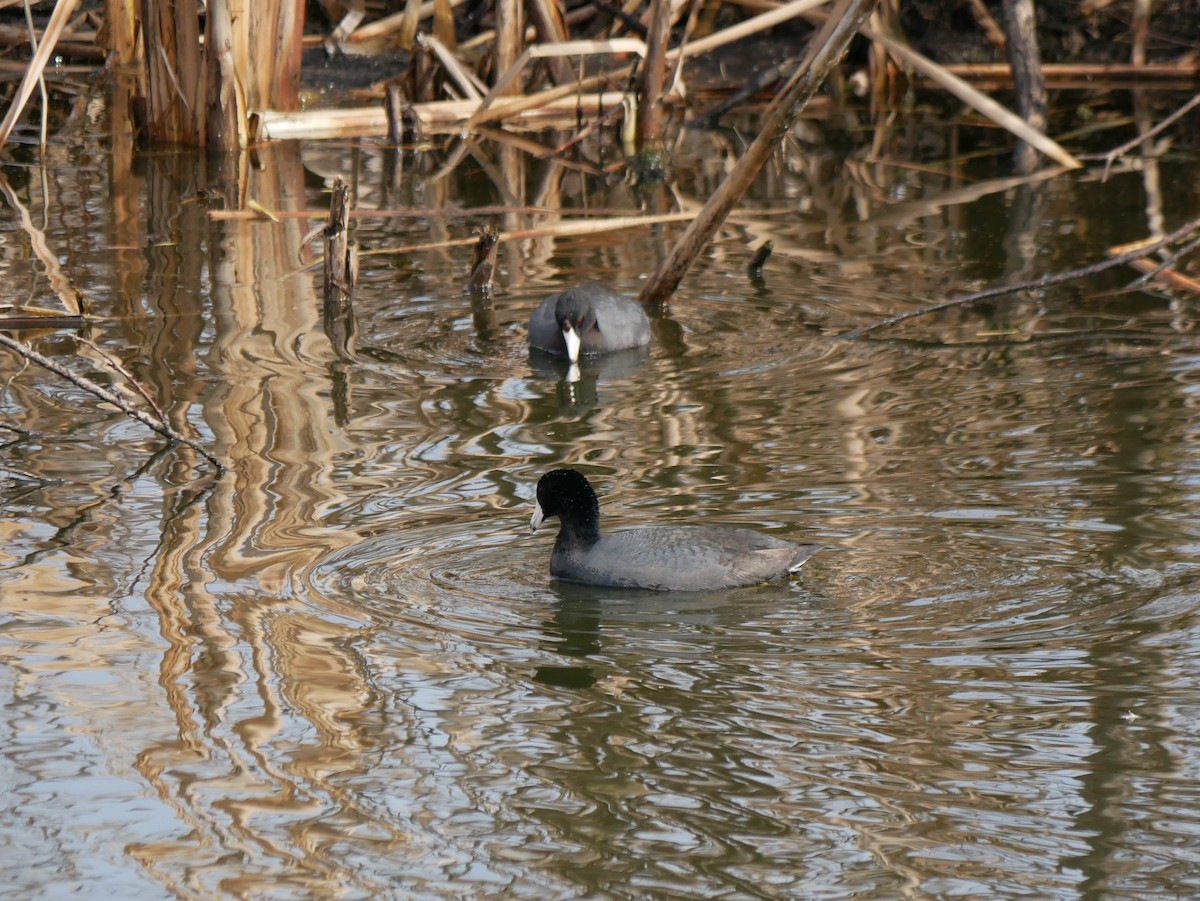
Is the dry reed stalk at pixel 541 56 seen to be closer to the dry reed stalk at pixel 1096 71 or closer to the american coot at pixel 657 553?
the dry reed stalk at pixel 1096 71

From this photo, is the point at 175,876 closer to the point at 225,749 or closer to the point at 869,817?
the point at 225,749

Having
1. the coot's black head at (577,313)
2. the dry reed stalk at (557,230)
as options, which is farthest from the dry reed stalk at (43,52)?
the coot's black head at (577,313)

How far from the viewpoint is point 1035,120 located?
11227mm

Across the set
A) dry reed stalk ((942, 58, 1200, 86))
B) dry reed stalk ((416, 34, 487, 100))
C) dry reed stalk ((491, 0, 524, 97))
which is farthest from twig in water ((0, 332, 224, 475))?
dry reed stalk ((942, 58, 1200, 86))

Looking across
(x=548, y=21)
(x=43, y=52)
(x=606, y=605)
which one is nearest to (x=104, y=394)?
(x=606, y=605)

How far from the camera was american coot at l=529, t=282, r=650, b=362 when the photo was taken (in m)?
7.21

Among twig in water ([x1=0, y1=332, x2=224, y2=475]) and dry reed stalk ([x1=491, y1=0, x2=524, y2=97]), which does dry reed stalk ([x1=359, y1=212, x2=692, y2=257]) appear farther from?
dry reed stalk ([x1=491, y1=0, x2=524, y2=97])

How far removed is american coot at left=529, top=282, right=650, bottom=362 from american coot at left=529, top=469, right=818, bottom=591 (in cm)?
235

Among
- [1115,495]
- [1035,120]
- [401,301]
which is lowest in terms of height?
[1115,495]

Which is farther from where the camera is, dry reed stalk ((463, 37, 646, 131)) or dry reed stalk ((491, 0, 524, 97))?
dry reed stalk ((491, 0, 524, 97))

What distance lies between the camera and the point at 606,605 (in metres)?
4.62

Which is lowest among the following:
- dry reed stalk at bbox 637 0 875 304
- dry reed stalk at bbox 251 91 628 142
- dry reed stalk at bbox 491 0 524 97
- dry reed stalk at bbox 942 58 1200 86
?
dry reed stalk at bbox 637 0 875 304

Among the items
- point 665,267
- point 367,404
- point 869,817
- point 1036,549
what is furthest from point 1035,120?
point 869,817

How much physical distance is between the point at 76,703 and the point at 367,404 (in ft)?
8.42
